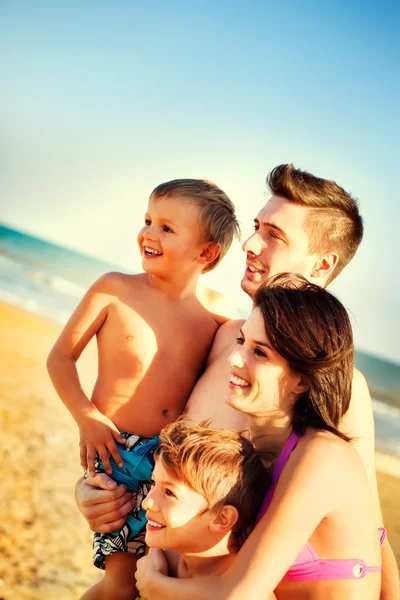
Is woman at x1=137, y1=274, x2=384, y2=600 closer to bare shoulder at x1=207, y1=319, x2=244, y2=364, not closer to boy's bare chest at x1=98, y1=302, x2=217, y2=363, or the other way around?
bare shoulder at x1=207, y1=319, x2=244, y2=364

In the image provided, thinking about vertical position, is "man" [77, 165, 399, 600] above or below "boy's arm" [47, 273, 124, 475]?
above

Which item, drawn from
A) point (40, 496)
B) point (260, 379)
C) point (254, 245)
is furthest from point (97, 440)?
point (40, 496)

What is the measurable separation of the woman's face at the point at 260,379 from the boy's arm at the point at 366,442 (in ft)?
1.30

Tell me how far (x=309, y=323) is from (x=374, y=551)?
33.4 inches

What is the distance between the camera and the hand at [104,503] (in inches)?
127

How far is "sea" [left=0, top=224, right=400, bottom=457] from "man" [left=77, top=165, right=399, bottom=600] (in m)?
13.4

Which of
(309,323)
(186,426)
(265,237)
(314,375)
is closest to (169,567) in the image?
(186,426)

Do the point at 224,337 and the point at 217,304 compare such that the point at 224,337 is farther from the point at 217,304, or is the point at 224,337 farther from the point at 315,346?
the point at 315,346

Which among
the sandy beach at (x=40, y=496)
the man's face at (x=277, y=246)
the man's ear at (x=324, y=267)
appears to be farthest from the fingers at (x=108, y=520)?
the sandy beach at (x=40, y=496)

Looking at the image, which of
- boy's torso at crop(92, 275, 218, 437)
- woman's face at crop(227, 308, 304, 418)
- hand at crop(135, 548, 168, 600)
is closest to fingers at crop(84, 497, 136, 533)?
boy's torso at crop(92, 275, 218, 437)

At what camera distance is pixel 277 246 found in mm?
3658

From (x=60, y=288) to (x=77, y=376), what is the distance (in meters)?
25.5

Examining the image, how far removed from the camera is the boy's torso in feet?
11.8

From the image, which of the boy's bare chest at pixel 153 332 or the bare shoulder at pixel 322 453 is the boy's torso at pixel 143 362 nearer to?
the boy's bare chest at pixel 153 332
